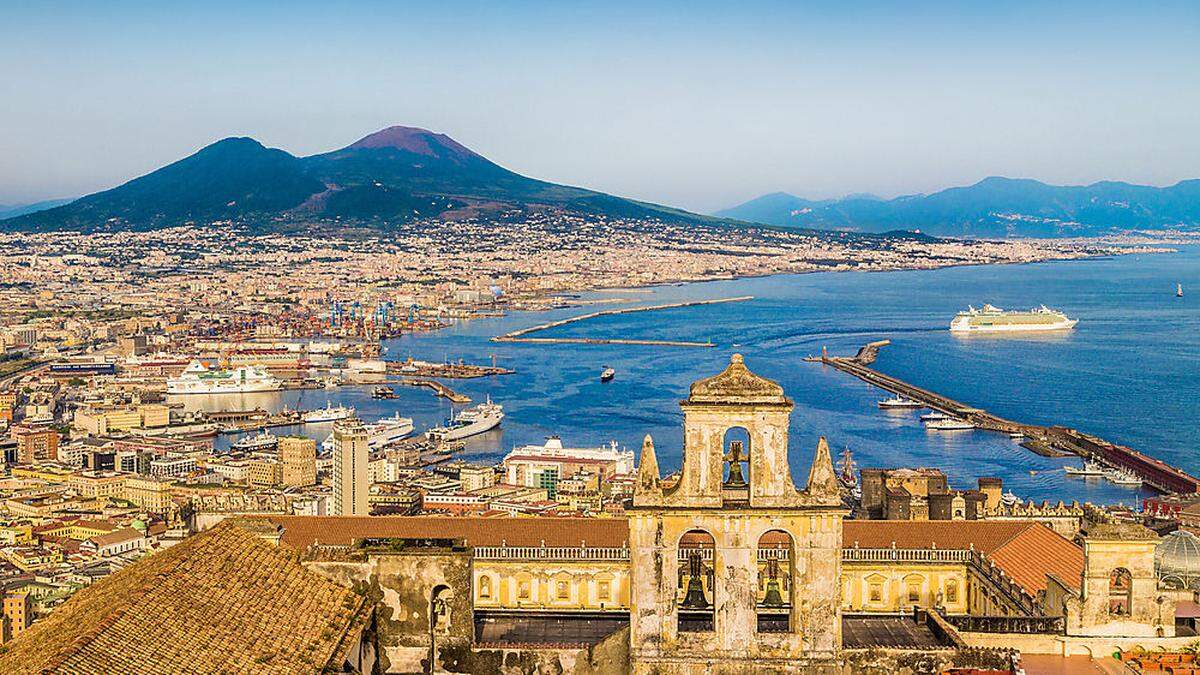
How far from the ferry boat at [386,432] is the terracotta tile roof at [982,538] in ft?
124

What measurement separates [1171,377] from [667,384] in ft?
85.7

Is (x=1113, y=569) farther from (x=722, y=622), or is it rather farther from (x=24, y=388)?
(x=24, y=388)

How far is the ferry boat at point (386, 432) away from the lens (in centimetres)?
5581

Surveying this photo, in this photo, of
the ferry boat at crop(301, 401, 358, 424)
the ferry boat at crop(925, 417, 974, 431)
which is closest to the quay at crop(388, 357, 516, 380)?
the ferry boat at crop(301, 401, 358, 424)

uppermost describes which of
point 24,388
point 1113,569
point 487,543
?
point 1113,569

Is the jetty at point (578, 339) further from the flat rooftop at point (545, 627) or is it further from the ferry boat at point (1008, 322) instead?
the flat rooftop at point (545, 627)

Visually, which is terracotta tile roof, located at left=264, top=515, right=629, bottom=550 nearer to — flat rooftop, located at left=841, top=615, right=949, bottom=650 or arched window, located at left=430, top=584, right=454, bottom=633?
flat rooftop, located at left=841, top=615, right=949, bottom=650

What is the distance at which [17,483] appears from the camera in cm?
4797

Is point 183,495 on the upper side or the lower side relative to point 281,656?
lower

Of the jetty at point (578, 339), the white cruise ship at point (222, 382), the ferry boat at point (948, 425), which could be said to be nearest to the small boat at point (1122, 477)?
the ferry boat at point (948, 425)

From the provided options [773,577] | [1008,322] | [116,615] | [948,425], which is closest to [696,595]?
[116,615]

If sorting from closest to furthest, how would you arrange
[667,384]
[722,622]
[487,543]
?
[722,622] → [487,543] → [667,384]

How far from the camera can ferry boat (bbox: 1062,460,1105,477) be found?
4559 cm

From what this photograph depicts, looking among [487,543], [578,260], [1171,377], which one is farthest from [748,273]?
[487,543]
